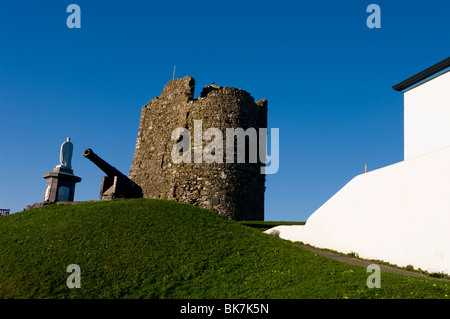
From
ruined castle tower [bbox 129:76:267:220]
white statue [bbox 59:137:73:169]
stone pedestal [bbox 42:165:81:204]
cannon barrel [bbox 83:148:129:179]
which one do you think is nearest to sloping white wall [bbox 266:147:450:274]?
ruined castle tower [bbox 129:76:267:220]

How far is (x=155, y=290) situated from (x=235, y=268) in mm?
2786

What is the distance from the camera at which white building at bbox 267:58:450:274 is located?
13.3 metres

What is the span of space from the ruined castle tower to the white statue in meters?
5.02

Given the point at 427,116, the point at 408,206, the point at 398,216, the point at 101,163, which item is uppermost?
the point at 427,116

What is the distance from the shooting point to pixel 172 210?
19.2m

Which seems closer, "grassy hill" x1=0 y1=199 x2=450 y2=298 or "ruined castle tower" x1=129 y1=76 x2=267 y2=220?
"grassy hill" x1=0 y1=199 x2=450 y2=298

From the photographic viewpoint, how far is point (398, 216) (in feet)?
47.8

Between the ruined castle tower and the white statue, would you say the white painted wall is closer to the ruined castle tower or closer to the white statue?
the ruined castle tower

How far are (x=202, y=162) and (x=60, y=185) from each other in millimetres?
10167

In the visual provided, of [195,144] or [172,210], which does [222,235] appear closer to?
[172,210]
